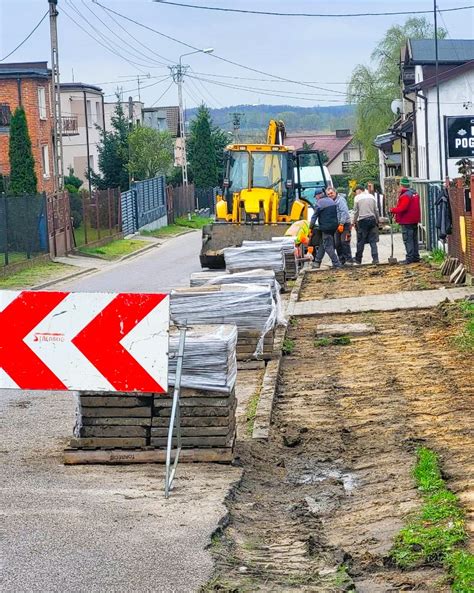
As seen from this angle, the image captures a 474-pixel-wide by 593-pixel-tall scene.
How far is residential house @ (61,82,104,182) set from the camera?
78500 mm

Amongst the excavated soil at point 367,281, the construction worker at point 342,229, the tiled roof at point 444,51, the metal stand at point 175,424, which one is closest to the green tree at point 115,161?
the tiled roof at point 444,51

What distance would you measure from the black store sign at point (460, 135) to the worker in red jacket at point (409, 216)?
572cm

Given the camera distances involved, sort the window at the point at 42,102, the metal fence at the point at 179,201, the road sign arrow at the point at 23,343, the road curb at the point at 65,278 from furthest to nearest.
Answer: the metal fence at the point at 179,201
the window at the point at 42,102
the road curb at the point at 65,278
the road sign arrow at the point at 23,343

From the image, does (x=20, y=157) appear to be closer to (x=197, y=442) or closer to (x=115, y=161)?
(x=115, y=161)

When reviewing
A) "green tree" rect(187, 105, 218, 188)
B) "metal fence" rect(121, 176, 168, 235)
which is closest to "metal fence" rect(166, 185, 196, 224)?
"metal fence" rect(121, 176, 168, 235)

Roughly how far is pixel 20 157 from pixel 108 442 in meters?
39.6

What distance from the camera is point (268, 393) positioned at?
12930 millimetres

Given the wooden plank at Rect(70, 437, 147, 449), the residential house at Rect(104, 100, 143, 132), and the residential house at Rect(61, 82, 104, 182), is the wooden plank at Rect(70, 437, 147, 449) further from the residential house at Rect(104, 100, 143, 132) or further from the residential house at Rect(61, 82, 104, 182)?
the residential house at Rect(104, 100, 143, 132)

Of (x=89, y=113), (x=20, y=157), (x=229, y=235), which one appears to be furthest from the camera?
(x=89, y=113)

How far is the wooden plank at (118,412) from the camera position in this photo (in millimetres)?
9547

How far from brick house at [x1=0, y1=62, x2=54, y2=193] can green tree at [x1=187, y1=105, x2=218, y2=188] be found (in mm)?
27548

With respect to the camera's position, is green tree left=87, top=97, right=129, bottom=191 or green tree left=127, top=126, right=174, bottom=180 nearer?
green tree left=87, top=97, right=129, bottom=191

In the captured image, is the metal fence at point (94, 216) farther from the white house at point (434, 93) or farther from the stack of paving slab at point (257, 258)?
the stack of paving slab at point (257, 258)

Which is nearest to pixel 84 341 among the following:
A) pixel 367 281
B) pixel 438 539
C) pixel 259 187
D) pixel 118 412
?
pixel 118 412
